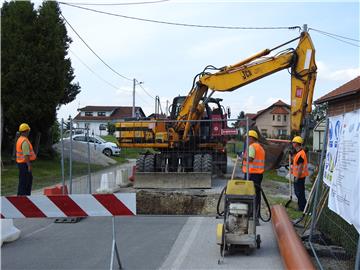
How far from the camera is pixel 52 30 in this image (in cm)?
2425

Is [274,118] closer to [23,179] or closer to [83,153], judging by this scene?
[83,153]

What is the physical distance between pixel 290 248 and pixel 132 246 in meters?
2.70

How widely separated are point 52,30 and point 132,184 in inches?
436

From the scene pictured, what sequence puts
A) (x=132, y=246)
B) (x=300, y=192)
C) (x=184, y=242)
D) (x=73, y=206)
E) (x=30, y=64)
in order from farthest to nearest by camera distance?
1. (x=30, y=64)
2. (x=300, y=192)
3. (x=184, y=242)
4. (x=132, y=246)
5. (x=73, y=206)

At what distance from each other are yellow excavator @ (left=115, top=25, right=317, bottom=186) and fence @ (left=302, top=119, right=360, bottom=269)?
6.23 m

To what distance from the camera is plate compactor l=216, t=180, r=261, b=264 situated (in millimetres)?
7359

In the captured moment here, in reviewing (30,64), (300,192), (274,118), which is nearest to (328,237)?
(300,192)

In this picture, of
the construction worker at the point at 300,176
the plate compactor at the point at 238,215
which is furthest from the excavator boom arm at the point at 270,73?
the plate compactor at the point at 238,215

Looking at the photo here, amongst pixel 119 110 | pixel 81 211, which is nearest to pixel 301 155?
pixel 81 211

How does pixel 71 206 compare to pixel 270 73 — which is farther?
pixel 270 73

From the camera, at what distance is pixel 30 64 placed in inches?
919

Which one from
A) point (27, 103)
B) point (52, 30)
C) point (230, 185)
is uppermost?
point (52, 30)

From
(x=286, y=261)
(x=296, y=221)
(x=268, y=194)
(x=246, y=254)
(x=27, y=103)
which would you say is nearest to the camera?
(x=286, y=261)

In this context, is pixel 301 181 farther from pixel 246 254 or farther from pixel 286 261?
pixel 286 261
